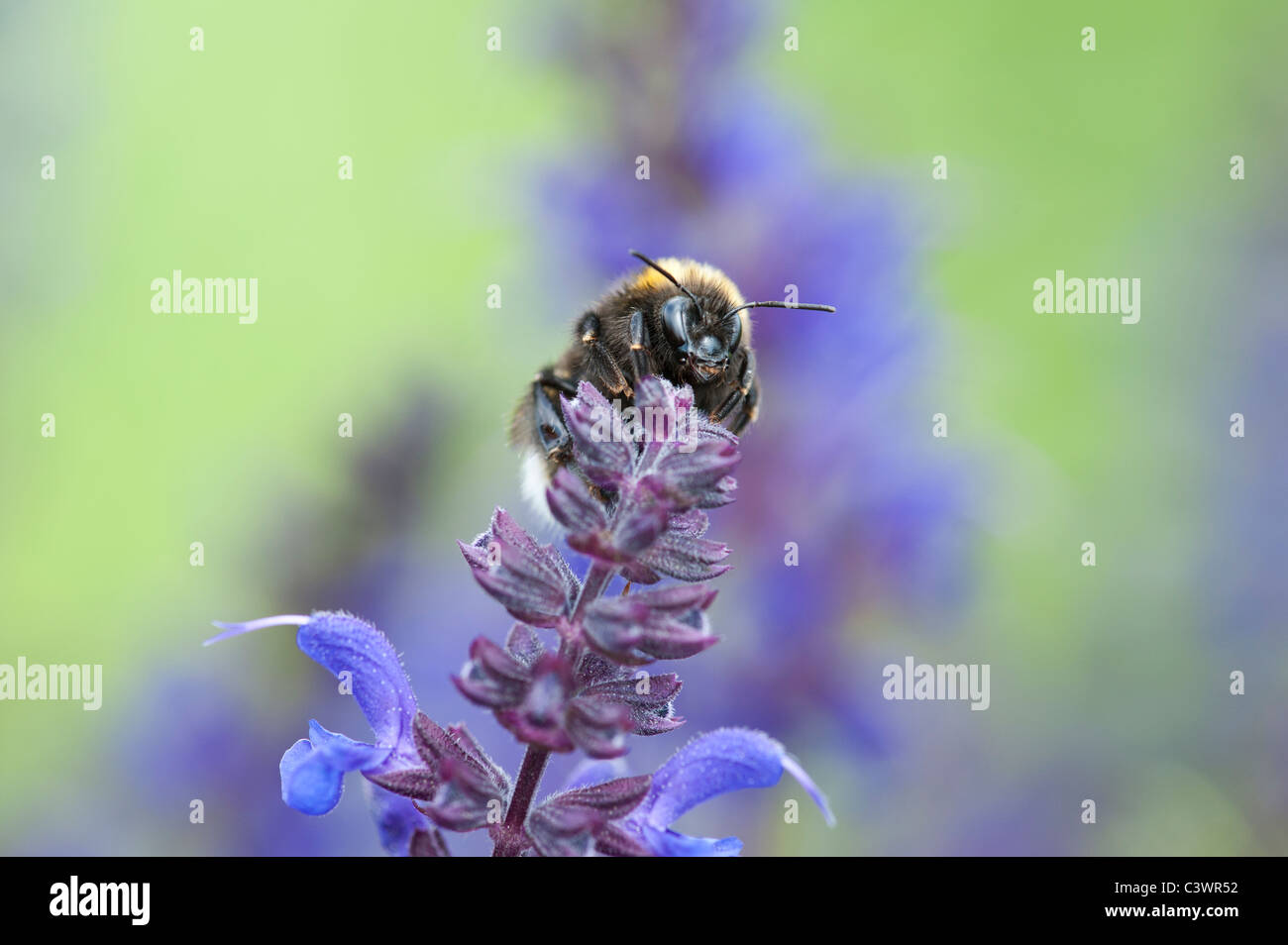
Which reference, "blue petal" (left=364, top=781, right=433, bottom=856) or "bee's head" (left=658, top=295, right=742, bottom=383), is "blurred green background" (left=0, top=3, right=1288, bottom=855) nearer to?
"bee's head" (left=658, top=295, right=742, bottom=383)

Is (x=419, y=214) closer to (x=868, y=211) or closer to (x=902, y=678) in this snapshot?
(x=868, y=211)

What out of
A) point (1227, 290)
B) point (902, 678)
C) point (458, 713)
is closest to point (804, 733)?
point (902, 678)

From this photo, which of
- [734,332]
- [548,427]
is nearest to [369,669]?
[548,427]

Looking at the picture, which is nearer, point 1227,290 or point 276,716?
point 276,716

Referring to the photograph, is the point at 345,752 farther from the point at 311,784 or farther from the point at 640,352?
the point at 640,352

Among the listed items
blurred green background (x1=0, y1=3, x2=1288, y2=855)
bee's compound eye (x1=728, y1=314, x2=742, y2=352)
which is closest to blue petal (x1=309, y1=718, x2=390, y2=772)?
bee's compound eye (x1=728, y1=314, x2=742, y2=352)

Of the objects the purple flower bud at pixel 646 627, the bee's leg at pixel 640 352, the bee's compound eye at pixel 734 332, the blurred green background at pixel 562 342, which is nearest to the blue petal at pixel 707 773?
the purple flower bud at pixel 646 627

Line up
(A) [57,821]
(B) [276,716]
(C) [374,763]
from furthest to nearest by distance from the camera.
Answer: (A) [57,821], (B) [276,716], (C) [374,763]
